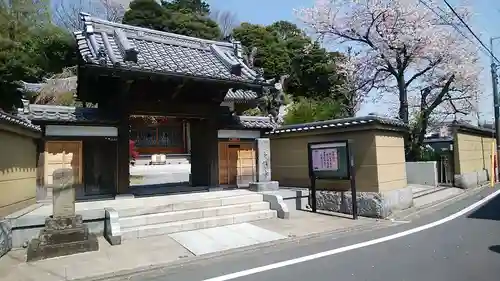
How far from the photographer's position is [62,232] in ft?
24.0

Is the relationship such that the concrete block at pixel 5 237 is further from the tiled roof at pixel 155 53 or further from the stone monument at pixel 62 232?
the tiled roof at pixel 155 53

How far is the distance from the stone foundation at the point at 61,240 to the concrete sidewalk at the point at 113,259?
182 millimetres

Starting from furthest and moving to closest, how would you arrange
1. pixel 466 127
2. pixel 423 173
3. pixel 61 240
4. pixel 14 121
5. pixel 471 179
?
Answer: pixel 466 127 < pixel 471 179 < pixel 423 173 < pixel 14 121 < pixel 61 240

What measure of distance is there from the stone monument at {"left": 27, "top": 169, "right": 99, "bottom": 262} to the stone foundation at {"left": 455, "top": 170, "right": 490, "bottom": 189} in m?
17.1

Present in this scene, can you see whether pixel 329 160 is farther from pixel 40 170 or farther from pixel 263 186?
pixel 40 170

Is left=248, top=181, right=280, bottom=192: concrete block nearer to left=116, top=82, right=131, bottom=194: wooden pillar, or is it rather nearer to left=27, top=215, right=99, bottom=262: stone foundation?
left=116, top=82, right=131, bottom=194: wooden pillar

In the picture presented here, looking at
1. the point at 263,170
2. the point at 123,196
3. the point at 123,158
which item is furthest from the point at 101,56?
the point at 263,170

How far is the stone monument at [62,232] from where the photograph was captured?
23.1ft

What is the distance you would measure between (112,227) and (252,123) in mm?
6760

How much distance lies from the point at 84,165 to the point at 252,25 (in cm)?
3922

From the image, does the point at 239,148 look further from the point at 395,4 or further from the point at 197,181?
the point at 395,4

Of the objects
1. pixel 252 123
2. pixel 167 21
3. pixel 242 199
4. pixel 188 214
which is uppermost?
pixel 167 21

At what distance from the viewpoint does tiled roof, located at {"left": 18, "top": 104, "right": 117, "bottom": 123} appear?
9.91 metres

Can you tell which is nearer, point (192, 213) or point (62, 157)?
point (192, 213)
